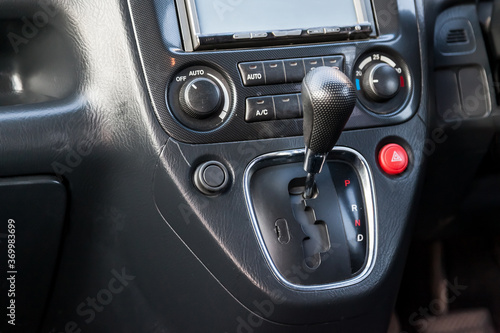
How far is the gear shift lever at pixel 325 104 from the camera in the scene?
2.74 feet

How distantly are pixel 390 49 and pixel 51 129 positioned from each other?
24.0 inches

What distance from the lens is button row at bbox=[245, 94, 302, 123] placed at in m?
0.98

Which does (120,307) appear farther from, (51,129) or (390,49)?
(390,49)

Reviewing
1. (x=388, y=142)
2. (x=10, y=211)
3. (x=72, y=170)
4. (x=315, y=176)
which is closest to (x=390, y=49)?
(x=388, y=142)

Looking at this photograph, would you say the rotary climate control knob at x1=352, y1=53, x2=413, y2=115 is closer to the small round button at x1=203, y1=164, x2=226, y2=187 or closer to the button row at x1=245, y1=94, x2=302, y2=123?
the button row at x1=245, y1=94, x2=302, y2=123

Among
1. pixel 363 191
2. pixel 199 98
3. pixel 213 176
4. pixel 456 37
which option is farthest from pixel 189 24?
pixel 456 37

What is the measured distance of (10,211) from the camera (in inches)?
37.9

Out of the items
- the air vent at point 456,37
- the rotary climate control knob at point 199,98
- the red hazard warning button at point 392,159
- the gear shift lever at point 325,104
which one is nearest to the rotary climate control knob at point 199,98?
the rotary climate control knob at point 199,98

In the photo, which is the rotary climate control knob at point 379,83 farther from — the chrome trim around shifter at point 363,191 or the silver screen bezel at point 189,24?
the silver screen bezel at point 189,24

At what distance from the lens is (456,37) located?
1.25m

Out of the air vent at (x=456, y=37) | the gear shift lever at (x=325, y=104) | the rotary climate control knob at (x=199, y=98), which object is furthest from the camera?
the air vent at (x=456, y=37)

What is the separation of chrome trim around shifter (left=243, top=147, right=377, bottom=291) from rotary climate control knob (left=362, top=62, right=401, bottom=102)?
0.35 feet

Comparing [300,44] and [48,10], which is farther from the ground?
[48,10]

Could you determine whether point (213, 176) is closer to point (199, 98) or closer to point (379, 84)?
point (199, 98)
